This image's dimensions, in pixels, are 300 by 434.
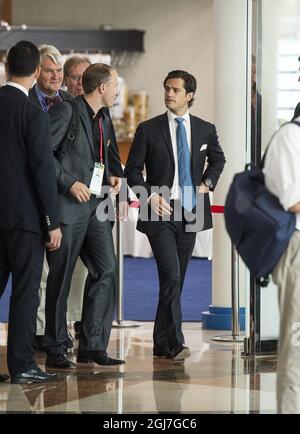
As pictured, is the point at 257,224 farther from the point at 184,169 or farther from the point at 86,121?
the point at 184,169

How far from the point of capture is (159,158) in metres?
6.89

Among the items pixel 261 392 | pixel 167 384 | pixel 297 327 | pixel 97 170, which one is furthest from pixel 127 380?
pixel 297 327

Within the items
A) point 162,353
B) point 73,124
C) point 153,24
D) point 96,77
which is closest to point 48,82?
point 96,77

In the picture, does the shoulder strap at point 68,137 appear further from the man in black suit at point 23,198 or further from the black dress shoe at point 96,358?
the black dress shoe at point 96,358

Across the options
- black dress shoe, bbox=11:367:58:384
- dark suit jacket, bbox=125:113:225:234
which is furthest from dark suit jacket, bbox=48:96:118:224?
black dress shoe, bbox=11:367:58:384

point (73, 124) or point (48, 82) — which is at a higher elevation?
point (48, 82)

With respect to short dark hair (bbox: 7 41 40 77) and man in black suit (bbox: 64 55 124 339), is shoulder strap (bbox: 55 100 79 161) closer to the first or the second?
short dark hair (bbox: 7 41 40 77)

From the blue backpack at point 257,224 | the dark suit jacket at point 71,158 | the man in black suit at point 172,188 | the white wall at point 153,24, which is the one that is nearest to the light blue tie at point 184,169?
the man in black suit at point 172,188

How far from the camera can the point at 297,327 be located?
4.39 meters

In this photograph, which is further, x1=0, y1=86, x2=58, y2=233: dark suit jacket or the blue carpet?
the blue carpet

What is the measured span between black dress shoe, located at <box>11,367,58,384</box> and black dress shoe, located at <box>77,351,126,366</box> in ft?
1.94

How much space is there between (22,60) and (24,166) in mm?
551

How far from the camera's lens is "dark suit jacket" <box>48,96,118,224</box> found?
249 inches
